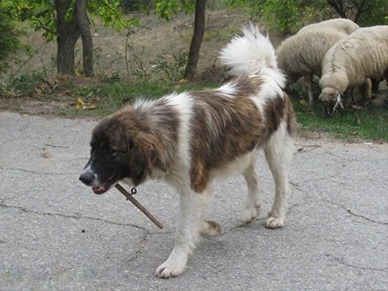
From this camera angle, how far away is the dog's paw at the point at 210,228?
5043 mm

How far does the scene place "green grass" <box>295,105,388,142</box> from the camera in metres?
8.63

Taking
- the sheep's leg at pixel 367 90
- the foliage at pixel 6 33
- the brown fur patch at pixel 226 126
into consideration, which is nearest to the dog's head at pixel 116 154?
the brown fur patch at pixel 226 126

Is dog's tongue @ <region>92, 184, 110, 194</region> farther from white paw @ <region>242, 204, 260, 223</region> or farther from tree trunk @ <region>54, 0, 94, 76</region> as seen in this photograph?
tree trunk @ <region>54, 0, 94, 76</region>

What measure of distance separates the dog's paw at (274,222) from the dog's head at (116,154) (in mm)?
1584

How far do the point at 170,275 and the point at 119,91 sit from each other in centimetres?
630

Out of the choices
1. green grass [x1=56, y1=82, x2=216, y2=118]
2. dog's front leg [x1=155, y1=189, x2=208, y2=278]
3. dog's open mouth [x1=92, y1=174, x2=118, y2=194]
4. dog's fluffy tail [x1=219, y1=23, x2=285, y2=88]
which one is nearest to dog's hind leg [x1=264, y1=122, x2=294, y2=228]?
dog's fluffy tail [x1=219, y1=23, x2=285, y2=88]

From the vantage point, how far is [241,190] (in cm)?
627

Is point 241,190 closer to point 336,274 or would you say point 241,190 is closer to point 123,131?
point 336,274

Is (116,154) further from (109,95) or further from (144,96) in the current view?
(109,95)

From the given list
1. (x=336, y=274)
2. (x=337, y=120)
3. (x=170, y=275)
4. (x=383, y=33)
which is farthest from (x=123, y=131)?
(x=383, y=33)

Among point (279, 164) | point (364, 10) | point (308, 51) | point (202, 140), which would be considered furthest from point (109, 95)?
point (364, 10)

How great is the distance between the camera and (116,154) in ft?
13.5

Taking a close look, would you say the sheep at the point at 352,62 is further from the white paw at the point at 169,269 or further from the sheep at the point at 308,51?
the white paw at the point at 169,269

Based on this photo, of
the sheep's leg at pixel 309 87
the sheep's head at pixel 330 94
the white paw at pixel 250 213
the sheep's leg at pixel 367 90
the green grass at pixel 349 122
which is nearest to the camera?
the white paw at pixel 250 213
